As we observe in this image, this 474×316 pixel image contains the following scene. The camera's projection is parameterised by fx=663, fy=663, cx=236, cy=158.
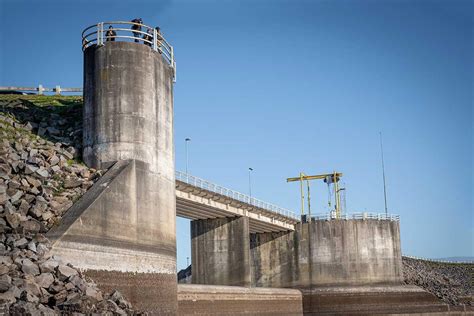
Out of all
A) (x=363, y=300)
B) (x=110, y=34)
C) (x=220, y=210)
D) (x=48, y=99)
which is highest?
(x=110, y=34)

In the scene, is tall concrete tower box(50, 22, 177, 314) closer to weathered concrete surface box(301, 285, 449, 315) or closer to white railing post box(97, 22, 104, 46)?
white railing post box(97, 22, 104, 46)

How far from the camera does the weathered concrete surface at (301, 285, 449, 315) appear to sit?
213 feet

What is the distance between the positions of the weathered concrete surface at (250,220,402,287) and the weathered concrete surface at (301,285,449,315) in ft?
2.96

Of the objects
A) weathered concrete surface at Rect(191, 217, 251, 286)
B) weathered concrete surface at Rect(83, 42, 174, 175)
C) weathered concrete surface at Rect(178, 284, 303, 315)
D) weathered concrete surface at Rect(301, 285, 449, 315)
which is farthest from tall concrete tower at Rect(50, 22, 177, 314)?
weathered concrete surface at Rect(301, 285, 449, 315)

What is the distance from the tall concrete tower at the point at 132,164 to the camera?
32.2 meters

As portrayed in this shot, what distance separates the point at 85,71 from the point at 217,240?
25.5m

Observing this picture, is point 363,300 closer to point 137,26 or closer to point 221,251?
point 221,251

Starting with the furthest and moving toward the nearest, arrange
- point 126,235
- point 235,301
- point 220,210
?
1. point 220,210
2. point 235,301
3. point 126,235

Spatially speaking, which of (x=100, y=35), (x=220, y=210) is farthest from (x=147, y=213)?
(x=220, y=210)

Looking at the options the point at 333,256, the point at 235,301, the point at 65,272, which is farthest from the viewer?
the point at 333,256

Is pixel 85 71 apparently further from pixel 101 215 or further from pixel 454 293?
pixel 454 293

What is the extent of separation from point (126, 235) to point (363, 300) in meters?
38.4

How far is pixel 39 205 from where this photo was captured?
29.8 m

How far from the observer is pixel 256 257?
7044cm
